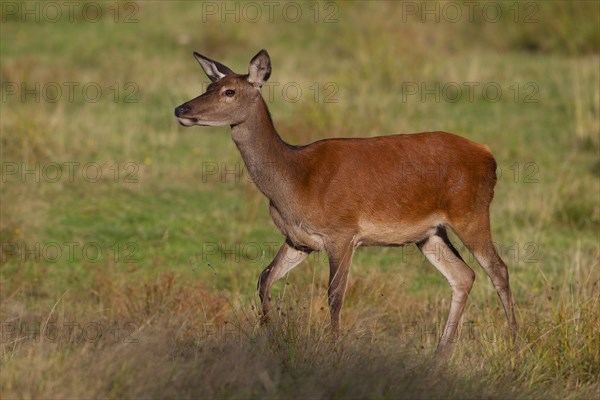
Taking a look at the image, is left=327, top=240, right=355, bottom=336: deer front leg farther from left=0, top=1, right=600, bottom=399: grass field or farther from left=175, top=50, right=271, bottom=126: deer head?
left=175, top=50, right=271, bottom=126: deer head

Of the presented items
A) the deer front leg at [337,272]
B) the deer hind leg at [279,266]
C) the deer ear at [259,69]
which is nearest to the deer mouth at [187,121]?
the deer ear at [259,69]

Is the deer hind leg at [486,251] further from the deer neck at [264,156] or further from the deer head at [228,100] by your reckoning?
the deer head at [228,100]

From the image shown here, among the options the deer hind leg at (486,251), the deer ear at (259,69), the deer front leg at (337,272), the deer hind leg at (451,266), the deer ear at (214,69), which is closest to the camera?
the deer ear at (259,69)

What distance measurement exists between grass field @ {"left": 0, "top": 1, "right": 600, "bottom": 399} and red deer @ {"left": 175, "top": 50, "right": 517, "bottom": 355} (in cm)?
36

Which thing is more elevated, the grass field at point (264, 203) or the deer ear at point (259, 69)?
the deer ear at point (259, 69)

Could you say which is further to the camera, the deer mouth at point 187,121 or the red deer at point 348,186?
the red deer at point 348,186

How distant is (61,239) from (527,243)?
466 cm

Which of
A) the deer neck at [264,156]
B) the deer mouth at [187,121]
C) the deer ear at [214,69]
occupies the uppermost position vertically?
the deer ear at [214,69]

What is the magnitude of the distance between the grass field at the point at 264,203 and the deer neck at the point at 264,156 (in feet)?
2.43

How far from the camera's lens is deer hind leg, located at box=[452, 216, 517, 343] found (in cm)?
916

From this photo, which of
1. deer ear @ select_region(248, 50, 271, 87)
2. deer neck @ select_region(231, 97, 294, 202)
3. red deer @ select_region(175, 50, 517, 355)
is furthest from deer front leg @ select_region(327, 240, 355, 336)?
deer ear @ select_region(248, 50, 271, 87)

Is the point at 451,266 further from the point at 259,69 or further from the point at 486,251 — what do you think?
the point at 259,69

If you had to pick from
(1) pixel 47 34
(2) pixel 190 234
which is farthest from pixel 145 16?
(2) pixel 190 234

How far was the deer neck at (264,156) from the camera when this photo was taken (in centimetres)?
863
